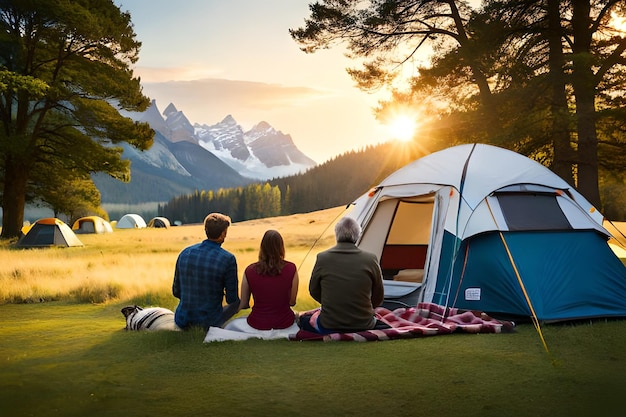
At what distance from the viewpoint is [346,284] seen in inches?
245

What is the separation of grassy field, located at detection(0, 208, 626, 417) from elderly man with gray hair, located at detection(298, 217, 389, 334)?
0.33 metres

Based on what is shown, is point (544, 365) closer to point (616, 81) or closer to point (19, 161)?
point (616, 81)

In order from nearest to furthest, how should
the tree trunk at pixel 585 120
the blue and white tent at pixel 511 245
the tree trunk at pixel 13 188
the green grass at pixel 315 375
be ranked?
the green grass at pixel 315 375
the blue and white tent at pixel 511 245
the tree trunk at pixel 585 120
the tree trunk at pixel 13 188

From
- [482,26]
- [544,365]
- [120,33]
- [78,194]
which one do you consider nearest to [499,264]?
[544,365]

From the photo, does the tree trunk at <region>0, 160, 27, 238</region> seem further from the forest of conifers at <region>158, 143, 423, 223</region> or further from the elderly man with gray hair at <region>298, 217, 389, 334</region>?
the forest of conifers at <region>158, 143, 423, 223</region>

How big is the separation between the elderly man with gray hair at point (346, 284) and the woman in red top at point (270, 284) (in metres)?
0.30

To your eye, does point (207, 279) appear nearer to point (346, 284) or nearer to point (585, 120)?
point (346, 284)

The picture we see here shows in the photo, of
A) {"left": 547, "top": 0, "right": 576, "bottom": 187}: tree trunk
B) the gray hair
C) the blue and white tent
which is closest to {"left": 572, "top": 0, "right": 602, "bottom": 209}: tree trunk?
{"left": 547, "top": 0, "right": 576, "bottom": 187}: tree trunk

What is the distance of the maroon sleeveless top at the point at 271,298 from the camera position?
20.6 ft

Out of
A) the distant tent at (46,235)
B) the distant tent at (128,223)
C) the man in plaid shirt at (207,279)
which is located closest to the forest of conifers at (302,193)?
the distant tent at (128,223)

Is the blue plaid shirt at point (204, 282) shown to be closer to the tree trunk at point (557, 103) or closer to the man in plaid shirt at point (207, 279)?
the man in plaid shirt at point (207, 279)

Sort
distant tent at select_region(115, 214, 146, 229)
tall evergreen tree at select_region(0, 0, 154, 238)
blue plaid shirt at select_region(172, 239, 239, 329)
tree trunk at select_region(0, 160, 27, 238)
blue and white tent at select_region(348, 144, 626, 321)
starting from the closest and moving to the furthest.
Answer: blue plaid shirt at select_region(172, 239, 239, 329) → blue and white tent at select_region(348, 144, 626, 321) → tall evergreen tree at select_region(0, 0, 154, 238) → tree trunk at select_region(0, 160, 27, 238) → distant tent at select_region(115, 214, 146, 229)

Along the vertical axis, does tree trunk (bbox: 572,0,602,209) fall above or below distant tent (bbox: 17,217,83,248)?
above

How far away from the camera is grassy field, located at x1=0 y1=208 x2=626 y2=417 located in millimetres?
4191
